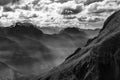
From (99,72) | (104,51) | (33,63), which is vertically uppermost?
(104,51)

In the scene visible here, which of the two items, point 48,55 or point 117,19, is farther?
point 48,55

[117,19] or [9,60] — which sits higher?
[117,19]

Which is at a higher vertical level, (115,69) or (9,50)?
(115,69)

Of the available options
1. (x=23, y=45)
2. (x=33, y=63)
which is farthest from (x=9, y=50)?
(x=33, y=63)

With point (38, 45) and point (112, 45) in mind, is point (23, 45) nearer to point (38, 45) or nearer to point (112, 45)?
point (38, 45)

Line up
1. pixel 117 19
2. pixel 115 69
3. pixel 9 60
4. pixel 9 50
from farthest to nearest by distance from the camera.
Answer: pixel 9 50, pixel 9 60, pixel 117 19, pixel 115 69

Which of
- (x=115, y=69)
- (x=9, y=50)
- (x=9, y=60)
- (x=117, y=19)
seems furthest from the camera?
(x=9, y=50)

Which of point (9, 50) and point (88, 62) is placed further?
point (9, 50)

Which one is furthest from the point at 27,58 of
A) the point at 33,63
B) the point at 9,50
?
the point at 9,50

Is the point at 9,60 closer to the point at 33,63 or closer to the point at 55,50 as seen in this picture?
the point at 33,63
